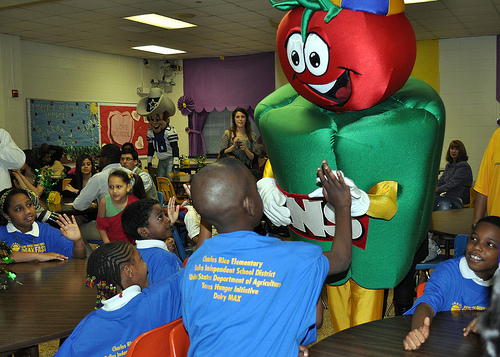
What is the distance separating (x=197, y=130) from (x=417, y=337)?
32.6 ft

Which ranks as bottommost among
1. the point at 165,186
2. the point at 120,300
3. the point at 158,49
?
the point at 165,186

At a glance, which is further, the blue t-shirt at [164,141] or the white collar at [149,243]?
the blue t-shirt at [164,141]

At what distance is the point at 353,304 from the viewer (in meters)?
2.15

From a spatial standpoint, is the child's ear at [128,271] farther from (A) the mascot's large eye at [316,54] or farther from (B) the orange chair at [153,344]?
(A) the mascot's large eye at [316,54]

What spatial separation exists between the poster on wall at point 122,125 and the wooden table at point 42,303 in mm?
7668

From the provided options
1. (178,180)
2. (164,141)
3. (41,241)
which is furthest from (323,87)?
(164,141)

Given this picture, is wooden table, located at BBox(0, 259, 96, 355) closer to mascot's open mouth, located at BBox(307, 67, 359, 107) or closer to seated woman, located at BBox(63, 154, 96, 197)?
mascot's open mouth, located at BBox(307, 67, 359, 107)

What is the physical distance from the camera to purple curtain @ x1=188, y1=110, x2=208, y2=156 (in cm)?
1113

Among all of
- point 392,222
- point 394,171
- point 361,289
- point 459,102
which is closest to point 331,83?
point 394,171

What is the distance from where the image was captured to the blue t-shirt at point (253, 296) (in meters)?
1.19

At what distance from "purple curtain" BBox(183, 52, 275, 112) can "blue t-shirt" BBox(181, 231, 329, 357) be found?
29.8 feet

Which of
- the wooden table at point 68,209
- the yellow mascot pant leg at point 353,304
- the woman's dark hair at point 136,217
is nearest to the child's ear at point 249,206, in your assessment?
the yellow mascot pant leg at point 353,304

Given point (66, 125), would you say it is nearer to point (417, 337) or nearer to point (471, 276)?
point (471, 276)

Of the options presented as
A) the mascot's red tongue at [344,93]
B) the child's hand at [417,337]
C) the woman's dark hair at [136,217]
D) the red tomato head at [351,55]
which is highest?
the red tomato head at [351,55]
